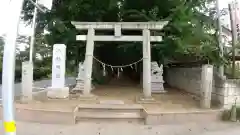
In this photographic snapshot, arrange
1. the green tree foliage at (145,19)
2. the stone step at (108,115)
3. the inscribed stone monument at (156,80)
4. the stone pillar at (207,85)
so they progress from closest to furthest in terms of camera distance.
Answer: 1. the stone step at (108,115)
2. the stone pillar at (207,85)
3. the green tree foliage at (145,19)
4. the inscribed stone monument at (156,80)

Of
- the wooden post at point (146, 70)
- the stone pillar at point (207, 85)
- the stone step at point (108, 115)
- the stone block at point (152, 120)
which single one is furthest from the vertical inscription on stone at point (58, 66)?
the stone pillar at point (207, 85)

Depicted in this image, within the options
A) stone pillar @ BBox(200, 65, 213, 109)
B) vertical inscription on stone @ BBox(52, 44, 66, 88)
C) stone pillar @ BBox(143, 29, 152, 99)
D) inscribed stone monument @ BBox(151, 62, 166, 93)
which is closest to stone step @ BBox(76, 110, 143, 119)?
stone pillar @ BBox(143, 29, 152, 99)

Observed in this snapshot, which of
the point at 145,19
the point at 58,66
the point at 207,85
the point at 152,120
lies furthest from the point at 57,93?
the point at 207,85

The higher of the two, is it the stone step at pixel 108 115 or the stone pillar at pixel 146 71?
the stone pillar at pixel 146 71

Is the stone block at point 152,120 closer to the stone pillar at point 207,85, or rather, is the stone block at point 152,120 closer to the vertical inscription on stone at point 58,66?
the stone pillar at point 207,85

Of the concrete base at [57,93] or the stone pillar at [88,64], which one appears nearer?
the stone pillar at [88,64]

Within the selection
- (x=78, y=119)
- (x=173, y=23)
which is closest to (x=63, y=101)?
(x=78, y=119)

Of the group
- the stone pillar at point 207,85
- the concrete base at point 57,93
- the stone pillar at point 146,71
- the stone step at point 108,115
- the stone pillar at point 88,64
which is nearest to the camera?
the stone step at point 108,115

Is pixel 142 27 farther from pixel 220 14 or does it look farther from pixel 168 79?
pixel 168 79

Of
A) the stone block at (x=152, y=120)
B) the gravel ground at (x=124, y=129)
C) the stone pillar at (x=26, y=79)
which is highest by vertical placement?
the stone pillar at (x=26, y=79)

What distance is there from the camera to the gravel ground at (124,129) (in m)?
5.72

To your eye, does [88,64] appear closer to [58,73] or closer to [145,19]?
[58,73]

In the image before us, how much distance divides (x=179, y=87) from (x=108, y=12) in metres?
5.28

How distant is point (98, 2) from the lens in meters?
11.0
